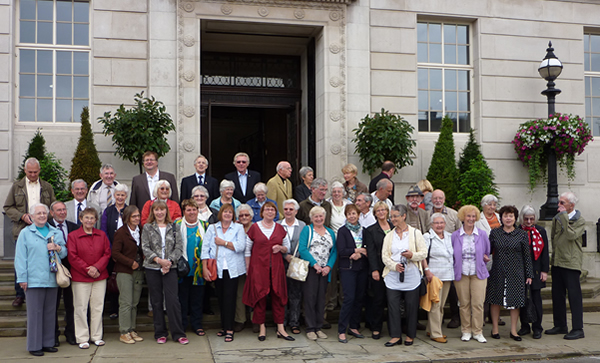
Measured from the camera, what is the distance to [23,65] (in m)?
11.1

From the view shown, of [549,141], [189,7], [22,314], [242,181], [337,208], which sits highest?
[189,7]

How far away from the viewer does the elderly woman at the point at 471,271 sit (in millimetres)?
7656

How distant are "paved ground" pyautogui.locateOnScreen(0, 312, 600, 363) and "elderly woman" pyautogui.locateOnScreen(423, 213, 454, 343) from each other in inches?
9.5

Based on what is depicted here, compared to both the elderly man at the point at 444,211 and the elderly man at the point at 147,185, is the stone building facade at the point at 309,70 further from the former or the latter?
the elderly man at the point at 444,211

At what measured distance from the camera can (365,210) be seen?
8047mm

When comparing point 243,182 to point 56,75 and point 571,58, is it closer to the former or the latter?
point 56,75

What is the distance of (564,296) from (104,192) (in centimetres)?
660

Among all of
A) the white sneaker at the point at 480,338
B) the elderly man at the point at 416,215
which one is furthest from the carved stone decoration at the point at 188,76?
the white sneaker at the point at 480,338

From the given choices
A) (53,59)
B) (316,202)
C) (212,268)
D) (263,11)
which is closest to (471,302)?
(316,202)

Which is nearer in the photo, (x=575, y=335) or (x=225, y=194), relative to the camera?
(x=575, y=335)

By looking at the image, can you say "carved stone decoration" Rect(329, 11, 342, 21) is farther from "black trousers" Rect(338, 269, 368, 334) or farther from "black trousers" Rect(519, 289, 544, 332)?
"black trousers" Rect(519, 289, 544, 332)

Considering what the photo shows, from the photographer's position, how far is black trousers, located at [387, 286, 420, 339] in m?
7.39

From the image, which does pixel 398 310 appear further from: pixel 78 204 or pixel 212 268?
pixel 78 204

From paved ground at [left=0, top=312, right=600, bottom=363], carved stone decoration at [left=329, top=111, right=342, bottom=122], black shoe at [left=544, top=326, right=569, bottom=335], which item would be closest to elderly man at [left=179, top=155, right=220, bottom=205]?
paved ground at [left=0, top=312, right=600, bottom=363]
